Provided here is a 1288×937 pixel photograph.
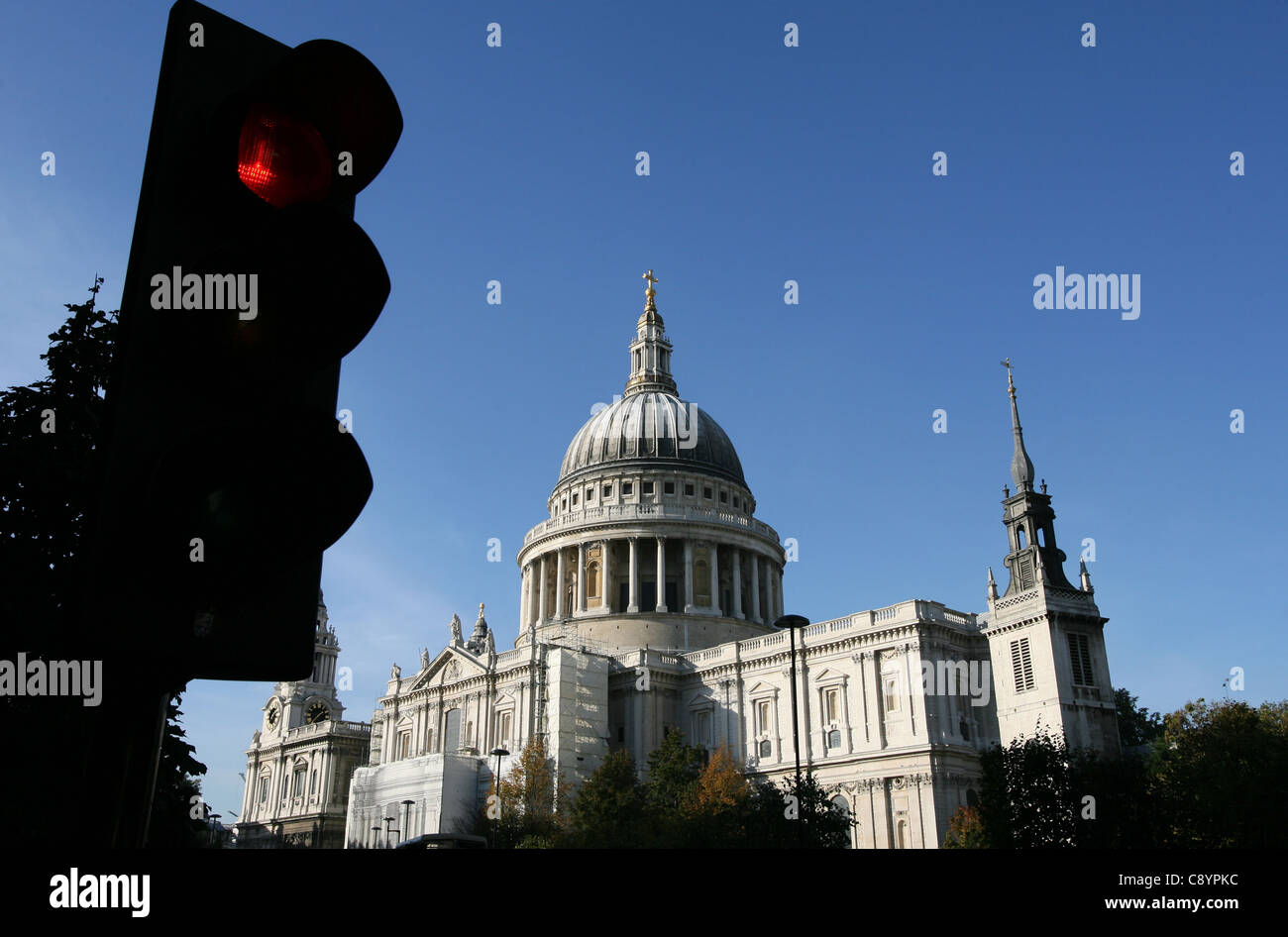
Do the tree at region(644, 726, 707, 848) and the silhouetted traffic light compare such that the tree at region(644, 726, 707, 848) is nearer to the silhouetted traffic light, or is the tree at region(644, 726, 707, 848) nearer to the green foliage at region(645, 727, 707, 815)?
the green foliage at region(645, 727, 707, 815)

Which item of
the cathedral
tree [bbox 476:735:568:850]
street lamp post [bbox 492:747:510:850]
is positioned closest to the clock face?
the cathedral

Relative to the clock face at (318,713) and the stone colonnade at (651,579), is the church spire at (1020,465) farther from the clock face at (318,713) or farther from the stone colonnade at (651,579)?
the clock face at (318,713)

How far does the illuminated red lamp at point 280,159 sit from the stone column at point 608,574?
88.9m

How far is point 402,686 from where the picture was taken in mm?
90625

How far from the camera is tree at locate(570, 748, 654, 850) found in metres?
56.1

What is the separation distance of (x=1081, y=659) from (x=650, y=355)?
6508 centimetres

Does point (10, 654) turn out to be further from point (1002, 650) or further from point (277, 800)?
point (277, 800)

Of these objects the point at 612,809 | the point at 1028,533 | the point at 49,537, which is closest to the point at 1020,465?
the point at 1028,533

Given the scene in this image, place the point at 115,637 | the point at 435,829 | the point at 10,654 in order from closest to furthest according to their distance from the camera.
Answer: the point at 115,637
the point at 10,654
the point at 435,829

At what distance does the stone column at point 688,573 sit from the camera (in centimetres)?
9119

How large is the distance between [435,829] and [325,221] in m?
73.1
